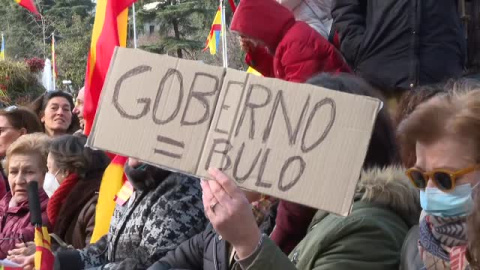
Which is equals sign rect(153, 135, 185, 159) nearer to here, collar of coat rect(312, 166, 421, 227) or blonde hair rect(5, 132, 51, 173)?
collar of coat rect(312, 166, 421, 227)

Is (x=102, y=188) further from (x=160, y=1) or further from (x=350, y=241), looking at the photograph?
(x=160, y=1)

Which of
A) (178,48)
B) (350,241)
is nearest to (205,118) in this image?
(350,241)

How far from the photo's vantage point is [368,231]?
250 cm

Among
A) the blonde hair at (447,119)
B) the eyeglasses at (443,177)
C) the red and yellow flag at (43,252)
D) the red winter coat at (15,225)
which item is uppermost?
the blonde hair at (447,119)

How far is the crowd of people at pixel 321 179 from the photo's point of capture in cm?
225

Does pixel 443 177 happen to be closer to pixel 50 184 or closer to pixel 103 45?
pixel 103 45

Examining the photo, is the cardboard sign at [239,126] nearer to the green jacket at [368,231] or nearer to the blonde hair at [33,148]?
the green jacket at [368,231]

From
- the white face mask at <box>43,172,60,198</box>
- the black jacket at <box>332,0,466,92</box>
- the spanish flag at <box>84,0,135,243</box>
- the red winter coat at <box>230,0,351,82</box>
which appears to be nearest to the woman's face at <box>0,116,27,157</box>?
the white face mask at <box>43,172,60,198</box>

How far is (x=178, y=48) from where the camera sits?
3081 centimetres

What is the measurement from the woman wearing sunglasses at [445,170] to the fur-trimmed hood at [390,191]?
265mm

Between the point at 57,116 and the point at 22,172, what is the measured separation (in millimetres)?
1769

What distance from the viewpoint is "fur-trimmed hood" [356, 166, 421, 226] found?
2.59 metres

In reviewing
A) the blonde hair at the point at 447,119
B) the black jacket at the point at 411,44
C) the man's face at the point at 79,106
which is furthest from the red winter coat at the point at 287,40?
the man's face at the point at 79,106

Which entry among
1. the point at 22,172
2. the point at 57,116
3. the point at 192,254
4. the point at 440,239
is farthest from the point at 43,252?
the point at 57,116
